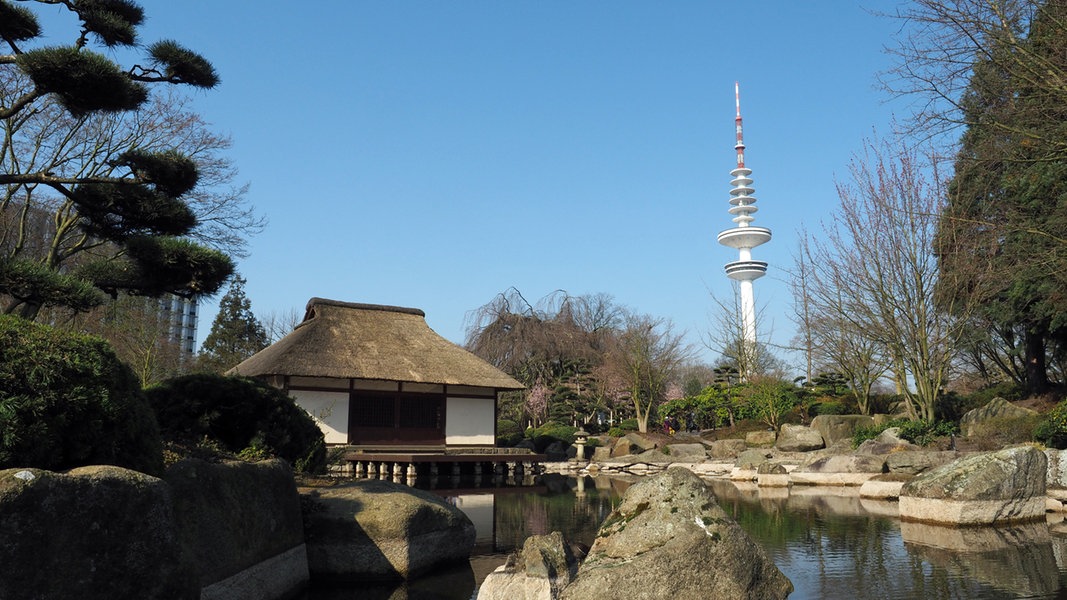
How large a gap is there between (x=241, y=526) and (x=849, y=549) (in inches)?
279

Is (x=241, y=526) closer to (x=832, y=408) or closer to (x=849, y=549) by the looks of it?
(x=849, y=549)

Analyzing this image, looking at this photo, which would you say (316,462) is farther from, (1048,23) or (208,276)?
(1048,23)

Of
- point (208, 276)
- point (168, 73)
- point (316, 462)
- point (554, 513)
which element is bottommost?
point (554, 513)

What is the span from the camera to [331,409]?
24031 millimetres

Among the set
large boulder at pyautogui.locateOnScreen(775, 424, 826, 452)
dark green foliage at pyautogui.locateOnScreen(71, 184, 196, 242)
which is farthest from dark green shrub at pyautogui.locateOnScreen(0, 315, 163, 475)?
large boulder at pyautogui.locateOnScreen(775, 424, 826, 452)

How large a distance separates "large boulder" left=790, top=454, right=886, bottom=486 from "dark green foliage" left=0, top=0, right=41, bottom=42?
59.6 ft

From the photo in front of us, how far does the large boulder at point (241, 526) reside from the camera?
5.85 m

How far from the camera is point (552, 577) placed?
6.20 metres

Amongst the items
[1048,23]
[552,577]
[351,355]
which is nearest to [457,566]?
[552,577]

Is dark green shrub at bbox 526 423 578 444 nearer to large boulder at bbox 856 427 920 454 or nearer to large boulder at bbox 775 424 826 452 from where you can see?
large boulder at bbox 775 424 826 452

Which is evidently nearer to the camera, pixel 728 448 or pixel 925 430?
pixel 925 430

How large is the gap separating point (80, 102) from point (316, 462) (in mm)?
5335

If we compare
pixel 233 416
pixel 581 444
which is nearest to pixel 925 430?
pixel 581 444

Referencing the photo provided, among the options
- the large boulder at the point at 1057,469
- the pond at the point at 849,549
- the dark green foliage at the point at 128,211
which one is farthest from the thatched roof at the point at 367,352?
the large boulder at the point at 1057,469
